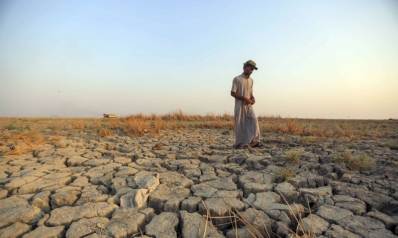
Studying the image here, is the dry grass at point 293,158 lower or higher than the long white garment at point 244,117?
lower

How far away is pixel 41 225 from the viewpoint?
1831 mm

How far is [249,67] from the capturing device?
14.3 ft

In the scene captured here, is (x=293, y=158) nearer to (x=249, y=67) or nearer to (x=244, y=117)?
(x=244, y=117)

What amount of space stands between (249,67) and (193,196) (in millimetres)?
2805

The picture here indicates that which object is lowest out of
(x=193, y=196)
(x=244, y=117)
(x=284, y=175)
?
(x=193, y=196)

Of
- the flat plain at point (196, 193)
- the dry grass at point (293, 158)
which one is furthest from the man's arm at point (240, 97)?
the dry grass at point (293, 158)

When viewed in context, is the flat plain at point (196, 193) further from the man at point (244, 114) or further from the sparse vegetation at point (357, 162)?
the man at point (244, 114)

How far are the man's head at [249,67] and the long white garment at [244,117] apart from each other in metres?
0.09

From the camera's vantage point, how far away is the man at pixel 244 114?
439 centimetres

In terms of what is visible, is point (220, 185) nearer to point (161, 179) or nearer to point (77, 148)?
point (161, 179)

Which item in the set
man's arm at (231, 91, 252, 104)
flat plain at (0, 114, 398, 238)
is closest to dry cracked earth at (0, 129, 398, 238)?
flat plain at (0, 114, 398, 238)

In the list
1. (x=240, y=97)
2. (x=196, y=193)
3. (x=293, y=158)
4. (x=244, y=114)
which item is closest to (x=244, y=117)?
(x=244, y=114)

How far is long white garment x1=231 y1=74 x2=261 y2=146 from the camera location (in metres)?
4.41

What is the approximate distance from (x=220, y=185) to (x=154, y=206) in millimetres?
764
